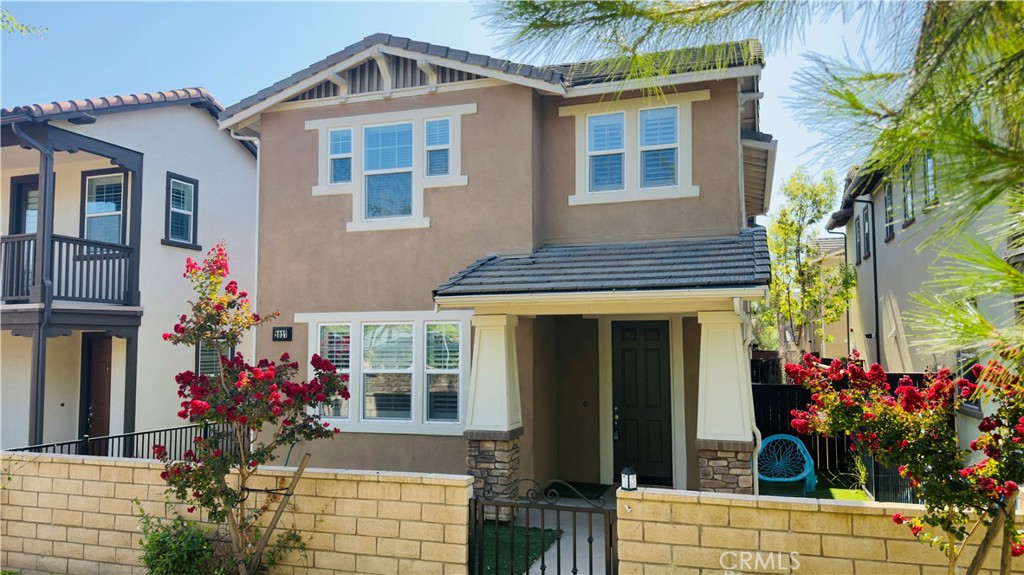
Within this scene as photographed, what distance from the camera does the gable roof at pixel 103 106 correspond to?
39.3ft

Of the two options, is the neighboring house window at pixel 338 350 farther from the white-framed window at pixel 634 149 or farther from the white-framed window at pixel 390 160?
the white-framed window at pixel 634 149

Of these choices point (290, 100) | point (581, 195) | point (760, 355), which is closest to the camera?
point (581, 195)

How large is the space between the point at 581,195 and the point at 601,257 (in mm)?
1375

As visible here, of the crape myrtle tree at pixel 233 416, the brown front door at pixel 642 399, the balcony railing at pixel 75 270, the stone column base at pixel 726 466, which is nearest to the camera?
the crape myrtle tree at pixel 233 416

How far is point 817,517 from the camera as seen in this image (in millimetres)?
5594

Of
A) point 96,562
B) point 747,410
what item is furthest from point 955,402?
point 96,562

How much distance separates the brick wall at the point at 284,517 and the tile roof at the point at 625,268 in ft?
9.27

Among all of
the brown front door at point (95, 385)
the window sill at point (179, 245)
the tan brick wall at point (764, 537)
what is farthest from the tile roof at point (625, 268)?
the brown front door at point (95, 385)

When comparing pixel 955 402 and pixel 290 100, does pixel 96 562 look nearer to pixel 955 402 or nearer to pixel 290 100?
pixel 290 100

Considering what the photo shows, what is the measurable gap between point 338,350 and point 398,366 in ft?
3.56

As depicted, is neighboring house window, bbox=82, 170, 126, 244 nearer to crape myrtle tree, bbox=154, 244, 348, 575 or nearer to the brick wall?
the brick wall

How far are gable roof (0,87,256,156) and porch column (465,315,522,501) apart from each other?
25.0 ft

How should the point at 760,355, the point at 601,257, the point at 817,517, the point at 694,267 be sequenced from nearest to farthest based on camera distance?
the point at 817,517, the point at 694,267, the point at 601,257, the point at 760,355

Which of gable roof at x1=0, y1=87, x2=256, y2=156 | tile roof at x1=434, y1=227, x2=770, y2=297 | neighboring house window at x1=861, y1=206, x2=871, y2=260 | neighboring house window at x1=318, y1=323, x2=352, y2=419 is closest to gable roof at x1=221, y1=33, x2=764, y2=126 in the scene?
gable roof at x1=0, y1=87, x2=256, y2=156
